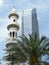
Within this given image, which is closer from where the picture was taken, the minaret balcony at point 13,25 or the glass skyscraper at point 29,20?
the minaret balcony at point 13,25

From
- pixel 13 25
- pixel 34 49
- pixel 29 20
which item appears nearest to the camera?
pixel 34 49

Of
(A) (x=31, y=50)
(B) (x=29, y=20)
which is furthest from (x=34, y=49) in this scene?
(B) (x=29, y=20)

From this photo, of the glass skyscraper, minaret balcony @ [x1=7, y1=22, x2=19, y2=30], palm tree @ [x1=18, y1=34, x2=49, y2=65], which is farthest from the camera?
the glass skyscraper

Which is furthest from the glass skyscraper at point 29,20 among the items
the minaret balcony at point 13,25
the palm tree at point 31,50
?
the palm tree at point 31,50

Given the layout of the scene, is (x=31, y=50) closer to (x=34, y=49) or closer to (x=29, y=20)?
(x=34, y=49)

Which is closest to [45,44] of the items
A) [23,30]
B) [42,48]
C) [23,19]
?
[42,48]

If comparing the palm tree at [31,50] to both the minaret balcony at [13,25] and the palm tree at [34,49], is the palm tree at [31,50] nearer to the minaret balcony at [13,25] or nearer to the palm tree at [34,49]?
the palm tree at [34,49]

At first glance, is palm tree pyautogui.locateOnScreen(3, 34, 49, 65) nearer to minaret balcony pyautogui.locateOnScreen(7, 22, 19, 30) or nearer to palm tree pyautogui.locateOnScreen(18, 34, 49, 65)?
palm tree pyautogui.locateOnScreen(18, 34, 49, 65)

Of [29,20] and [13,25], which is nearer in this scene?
[13,25]

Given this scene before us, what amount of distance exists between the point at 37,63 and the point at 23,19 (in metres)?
116

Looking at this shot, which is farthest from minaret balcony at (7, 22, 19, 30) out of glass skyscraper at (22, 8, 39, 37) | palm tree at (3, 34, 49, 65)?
glass skyscraper at (22, 8, 39, 37)

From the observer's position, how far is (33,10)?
155125 mm

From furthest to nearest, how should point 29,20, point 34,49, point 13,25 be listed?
point 29,20
point 13,25
point 34,49

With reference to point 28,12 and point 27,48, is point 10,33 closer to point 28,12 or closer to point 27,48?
point 27,48
